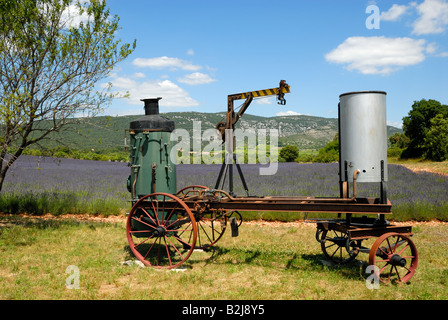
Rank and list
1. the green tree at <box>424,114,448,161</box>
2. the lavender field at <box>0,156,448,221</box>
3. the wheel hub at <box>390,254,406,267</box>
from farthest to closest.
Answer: the green tree at <box>424,114,448,161</box>
the lavender field at <box>0,156,448,221</box>
the wheel hub at <box>390,254,406,267</box>

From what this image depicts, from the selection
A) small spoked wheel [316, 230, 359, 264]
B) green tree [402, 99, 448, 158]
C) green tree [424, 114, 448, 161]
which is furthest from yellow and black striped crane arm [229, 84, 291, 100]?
green tree [402, 99, 448, 158]

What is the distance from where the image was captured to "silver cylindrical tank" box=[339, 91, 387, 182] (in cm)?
580

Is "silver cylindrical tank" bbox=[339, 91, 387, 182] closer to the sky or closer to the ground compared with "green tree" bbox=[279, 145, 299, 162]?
closer to the ground

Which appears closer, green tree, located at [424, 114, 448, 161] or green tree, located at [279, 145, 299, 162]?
green tree, located at [424, 114, 448, 161]

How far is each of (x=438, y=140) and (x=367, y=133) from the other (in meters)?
38.2

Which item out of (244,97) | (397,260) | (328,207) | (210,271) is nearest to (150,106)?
(244,97)

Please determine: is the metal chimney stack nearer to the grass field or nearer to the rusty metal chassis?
the rusty metal chassis

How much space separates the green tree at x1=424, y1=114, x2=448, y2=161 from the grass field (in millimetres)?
33631

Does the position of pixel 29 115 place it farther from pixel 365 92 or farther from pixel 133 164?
pixel 365 92

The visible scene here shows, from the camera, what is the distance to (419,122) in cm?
4338

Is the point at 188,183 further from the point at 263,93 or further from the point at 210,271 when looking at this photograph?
the point at 210,271

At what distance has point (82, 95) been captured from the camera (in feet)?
31.7

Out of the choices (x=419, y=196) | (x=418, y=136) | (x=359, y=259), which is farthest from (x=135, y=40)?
(x=418, y=136)

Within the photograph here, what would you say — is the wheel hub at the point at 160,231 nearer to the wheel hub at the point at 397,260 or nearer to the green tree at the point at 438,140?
the wheel hub at the point at 397,260
